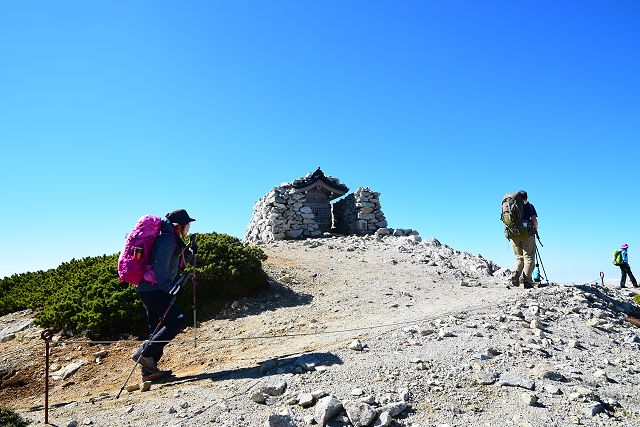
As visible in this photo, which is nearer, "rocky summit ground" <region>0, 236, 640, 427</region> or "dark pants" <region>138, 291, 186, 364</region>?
"rocky summit ground" <region>0, 236, 640, 427</region>

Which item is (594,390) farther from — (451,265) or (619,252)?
(619,252)

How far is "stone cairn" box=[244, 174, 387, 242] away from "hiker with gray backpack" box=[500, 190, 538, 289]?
1262 centimetres

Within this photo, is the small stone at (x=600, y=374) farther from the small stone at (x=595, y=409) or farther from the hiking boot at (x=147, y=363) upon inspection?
the hiking boot at (x=147, y=363)

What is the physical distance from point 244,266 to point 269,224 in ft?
36.7

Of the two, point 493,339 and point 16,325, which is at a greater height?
point 16,325

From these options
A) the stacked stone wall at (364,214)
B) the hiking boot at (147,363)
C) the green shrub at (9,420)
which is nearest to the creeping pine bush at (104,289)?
the hiking boot at (147,363)

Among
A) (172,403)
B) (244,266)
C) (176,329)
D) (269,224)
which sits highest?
(269,224)

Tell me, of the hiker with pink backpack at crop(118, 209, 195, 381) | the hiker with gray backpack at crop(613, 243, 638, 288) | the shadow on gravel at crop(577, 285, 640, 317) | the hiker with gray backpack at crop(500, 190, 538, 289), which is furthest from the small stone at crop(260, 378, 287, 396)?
the hiker with gray backpack at crop(613, 243, 638, 288)

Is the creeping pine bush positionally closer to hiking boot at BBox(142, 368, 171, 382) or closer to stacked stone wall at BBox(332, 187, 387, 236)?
hiking boot at BBox(142, 368, 171, 382)

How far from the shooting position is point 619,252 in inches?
717

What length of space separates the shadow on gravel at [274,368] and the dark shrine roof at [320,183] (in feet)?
59.8

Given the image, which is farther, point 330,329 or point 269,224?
point 269,224

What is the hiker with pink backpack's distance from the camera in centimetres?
589

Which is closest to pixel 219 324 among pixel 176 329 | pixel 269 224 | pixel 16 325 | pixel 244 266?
pixel 244 266
